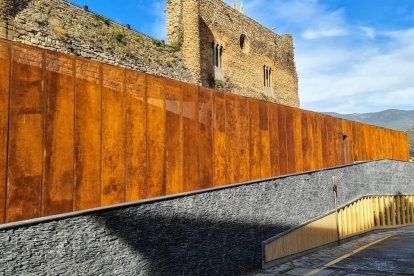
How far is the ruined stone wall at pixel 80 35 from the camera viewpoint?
13.4 m

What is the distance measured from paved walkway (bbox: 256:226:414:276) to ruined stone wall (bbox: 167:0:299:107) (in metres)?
13.9

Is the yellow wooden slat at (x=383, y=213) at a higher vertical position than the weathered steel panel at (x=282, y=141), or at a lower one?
lower

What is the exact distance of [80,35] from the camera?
15609 millimetres

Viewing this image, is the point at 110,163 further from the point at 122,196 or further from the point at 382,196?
the point at 382,196

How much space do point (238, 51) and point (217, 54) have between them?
3123 millimetres

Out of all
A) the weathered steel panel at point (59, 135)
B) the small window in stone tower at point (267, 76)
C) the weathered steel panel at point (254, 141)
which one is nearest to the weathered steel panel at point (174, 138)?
the weathered steel panel at point (59, 135)

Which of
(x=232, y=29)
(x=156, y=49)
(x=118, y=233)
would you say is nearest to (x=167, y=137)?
(x=118, y=233)

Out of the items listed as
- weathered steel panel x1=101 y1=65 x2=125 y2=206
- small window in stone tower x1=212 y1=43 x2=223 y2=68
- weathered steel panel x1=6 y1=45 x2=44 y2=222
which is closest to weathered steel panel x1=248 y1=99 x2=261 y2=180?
weathered steel panel x1=101 y1=65 x2=125 y2=206

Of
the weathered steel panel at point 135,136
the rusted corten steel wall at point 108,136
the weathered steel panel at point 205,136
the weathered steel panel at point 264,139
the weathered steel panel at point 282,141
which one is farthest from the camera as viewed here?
the weathered steel panel at point 282,141

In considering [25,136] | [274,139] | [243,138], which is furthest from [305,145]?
[25,136]

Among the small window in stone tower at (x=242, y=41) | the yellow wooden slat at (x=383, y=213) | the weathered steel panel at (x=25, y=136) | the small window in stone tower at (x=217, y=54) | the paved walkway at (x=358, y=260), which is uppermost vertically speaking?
the small window in stone tower at (x=242, y=41)

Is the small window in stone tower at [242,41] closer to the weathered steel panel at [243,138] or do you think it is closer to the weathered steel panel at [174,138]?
the weathered steel panel at [243,138]

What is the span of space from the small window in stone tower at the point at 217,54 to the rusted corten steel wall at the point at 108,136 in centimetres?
1581

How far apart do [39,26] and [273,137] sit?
988cm
